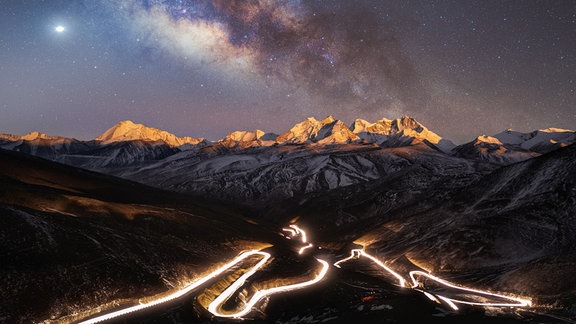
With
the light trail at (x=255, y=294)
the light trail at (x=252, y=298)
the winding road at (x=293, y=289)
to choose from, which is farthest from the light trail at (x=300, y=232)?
the light trail at (x=252, y=298)

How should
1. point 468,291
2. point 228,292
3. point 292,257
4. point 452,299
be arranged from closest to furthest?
point 452,299, point 228,292, point 468,291, point 292,257

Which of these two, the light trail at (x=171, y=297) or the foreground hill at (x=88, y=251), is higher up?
the foreground hill at (x=88, y=251)

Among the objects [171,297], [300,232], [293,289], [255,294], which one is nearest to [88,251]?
[171,297]

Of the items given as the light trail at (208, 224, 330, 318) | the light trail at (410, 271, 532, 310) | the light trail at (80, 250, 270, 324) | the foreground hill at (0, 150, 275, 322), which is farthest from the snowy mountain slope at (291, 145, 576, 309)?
the foreground hill at (0, 150, 275, 322)

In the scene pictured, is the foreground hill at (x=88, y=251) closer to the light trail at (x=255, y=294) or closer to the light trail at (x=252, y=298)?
the light trail at (x=255, y=294)

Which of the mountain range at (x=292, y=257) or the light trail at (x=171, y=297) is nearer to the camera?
the light trail at (x=171, y=297)

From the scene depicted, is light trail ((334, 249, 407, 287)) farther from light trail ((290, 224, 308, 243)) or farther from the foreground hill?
light trail ((290, 224, 308, 243))

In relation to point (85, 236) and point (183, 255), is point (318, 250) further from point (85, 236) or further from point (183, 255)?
point (85, 236)

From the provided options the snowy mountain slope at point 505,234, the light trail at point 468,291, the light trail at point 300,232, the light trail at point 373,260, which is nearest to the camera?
the light trail at point 468,291

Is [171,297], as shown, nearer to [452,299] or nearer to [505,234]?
[452,299]

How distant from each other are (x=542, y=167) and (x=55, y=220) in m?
118

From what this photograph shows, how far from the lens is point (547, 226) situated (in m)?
82.9

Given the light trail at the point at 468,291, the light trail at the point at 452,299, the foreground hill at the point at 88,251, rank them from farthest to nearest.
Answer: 1. the light trail at the point at 452,299
2. the light trail at the point at 468,291
3. the foreground hill at the point at 88,251

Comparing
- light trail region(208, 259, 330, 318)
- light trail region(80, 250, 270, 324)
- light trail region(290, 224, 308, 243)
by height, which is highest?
light trail region(290, 224, 308, 243)
